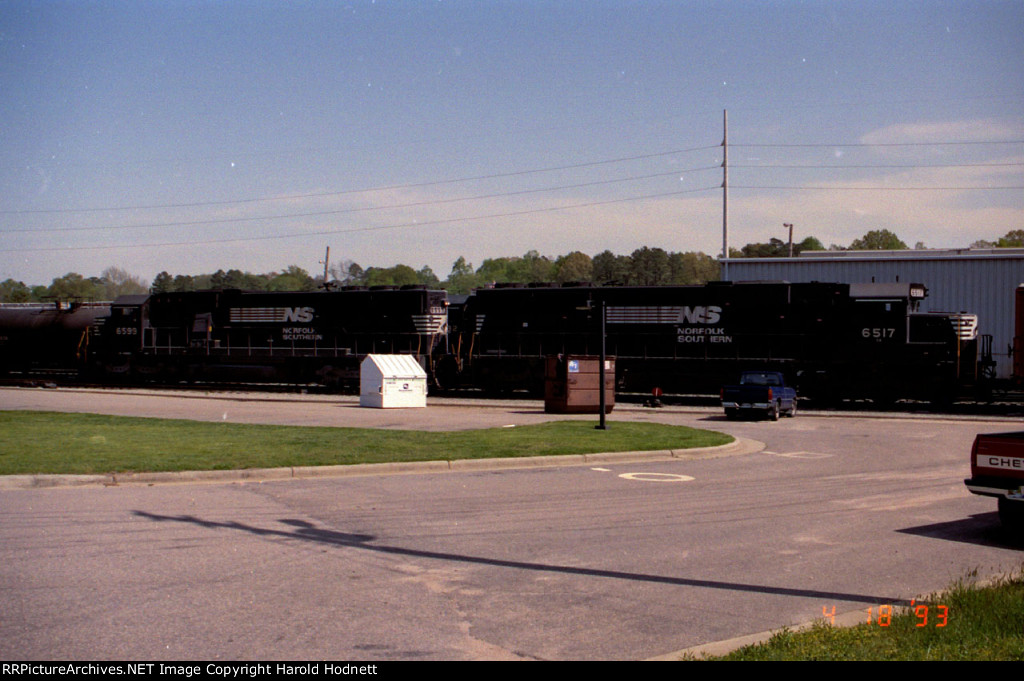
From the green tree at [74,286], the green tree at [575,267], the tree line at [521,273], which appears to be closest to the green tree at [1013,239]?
the tree line at [521,273]

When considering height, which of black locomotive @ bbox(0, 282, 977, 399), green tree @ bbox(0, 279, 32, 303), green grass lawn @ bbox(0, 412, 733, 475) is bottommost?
green grass lawn @ bbox(0, 412, 733, 475)

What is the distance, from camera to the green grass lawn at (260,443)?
1345 centimetres

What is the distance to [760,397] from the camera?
25984 millimetres

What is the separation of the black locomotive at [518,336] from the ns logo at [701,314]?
0.04 m

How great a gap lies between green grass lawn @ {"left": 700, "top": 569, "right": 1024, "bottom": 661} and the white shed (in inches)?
909

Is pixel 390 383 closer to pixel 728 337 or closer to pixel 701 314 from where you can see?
pixel 701 314

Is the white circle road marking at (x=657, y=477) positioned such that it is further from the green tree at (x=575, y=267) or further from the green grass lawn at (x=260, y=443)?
the green tree at (x=575, y=267)

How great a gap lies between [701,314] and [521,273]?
114 m

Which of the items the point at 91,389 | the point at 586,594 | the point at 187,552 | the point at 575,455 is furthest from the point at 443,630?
the point at 91,389

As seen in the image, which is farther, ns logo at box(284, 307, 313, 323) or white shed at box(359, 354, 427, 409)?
ns logo at box(284, 307, 313, 323)

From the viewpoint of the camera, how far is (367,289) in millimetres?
38781

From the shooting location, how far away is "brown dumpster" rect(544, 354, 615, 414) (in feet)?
87.7

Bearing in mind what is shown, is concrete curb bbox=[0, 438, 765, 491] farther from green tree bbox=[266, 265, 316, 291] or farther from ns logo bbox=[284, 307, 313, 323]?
green tree bbox=[266, 265, 316, 291]
